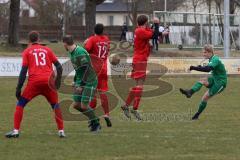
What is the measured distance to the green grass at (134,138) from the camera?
1077cm

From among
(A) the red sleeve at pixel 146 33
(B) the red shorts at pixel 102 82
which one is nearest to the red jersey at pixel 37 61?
(B) the red shorts at pixel 102 82

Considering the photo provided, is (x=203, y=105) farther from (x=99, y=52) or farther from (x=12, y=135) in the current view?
(x=12, y=135)

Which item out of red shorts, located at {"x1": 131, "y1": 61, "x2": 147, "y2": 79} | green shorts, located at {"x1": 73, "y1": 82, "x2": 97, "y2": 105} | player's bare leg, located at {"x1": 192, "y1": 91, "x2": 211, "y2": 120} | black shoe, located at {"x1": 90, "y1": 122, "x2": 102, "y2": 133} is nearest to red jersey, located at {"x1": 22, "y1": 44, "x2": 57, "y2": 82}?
green shorts, located at {"x1": 73, "y1": 82, "x2": 97, "y2": 105}

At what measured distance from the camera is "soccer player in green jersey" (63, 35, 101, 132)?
12805 mm

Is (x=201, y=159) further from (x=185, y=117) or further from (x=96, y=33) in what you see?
(x=185, y=117)

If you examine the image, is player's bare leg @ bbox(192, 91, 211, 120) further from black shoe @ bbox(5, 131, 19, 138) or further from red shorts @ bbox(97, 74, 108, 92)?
black shoe @ bbox(5, 131, 19, 138)

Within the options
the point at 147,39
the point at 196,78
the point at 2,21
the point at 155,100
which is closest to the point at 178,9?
the point at 2,21

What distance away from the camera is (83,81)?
13.2 meters

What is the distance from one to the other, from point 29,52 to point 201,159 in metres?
3.61

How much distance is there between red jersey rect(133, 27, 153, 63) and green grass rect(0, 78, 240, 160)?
4.79 ft

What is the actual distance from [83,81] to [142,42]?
2.35 m

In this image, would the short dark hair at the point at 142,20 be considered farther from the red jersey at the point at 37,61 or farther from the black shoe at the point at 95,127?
the red jersey at the point at 37,61

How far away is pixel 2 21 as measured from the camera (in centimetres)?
7950

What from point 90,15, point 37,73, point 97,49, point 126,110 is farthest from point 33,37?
point 90,15
